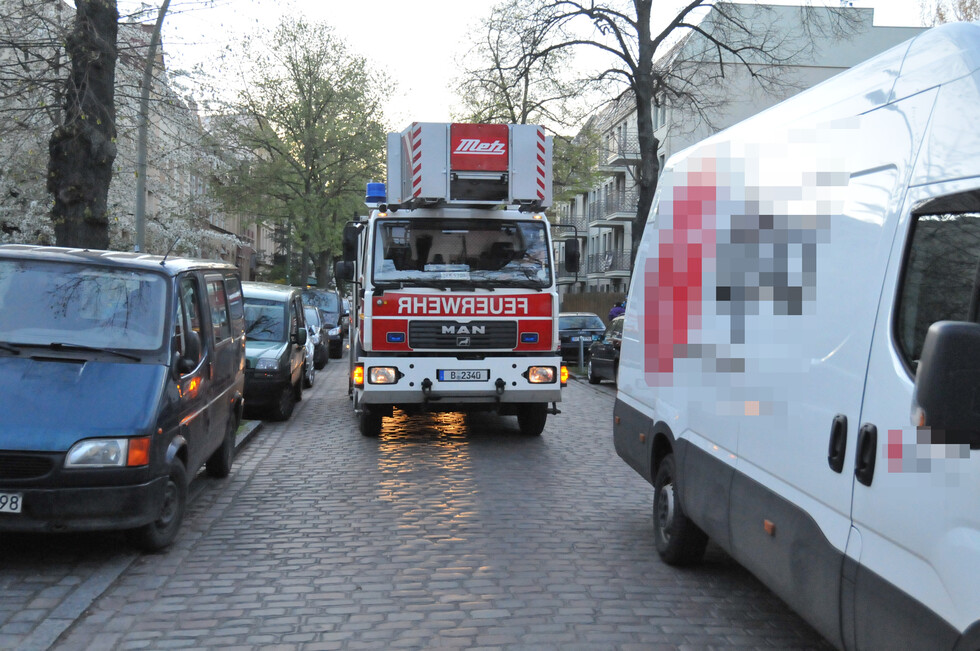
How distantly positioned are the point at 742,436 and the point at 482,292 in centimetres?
664

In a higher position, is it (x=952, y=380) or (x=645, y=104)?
(x=645, y=104)

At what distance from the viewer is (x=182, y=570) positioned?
5984 millimetres

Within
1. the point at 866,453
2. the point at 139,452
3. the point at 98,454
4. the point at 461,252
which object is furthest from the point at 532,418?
the point at 866,453

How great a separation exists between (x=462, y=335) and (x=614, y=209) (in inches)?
1910

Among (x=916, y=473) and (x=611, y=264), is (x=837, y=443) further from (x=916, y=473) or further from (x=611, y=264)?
(x=611, y=264)

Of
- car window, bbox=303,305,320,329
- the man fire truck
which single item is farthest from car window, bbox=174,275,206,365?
car window, bbox=303,305,320,329

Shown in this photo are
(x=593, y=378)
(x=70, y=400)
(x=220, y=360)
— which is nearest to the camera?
(x=70, y=400)

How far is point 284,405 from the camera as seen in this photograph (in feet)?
45.2

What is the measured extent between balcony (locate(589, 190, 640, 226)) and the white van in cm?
4786

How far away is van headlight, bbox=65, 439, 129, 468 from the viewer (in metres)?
5.61

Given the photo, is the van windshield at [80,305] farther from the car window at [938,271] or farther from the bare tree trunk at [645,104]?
the bare tree trunk at [645,104]

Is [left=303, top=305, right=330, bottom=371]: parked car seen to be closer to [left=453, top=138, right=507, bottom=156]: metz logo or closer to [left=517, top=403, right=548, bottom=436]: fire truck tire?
[left=517, top=403, right=548, bottom=436]: fire truck tire

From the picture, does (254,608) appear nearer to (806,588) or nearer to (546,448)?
(806,588)

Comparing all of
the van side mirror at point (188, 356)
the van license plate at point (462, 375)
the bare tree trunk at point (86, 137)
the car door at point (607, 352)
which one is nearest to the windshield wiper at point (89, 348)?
the van side mirror at point (188, 356)
